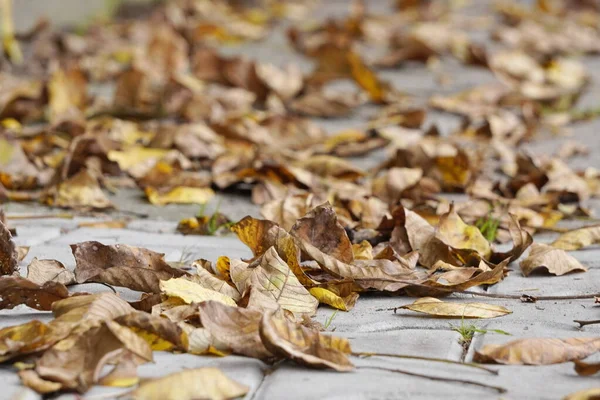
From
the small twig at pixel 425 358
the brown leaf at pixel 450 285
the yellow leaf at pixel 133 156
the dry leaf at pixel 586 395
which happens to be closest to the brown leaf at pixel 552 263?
the brown leaf at pixel 450 285

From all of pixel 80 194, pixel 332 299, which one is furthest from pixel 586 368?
pixel 80 194

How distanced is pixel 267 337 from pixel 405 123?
2.54 m

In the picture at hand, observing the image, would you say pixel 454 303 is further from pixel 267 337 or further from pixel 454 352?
pixel 267 337

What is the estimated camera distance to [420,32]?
5.82 m

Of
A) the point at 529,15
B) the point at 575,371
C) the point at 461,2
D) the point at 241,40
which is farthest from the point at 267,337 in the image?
the point at 461,2

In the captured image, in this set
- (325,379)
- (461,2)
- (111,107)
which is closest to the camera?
(325,379)

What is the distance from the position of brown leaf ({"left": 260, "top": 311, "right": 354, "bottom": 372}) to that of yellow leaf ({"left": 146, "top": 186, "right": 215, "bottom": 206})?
1319 millimetres

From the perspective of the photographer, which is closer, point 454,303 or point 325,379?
point 325,379

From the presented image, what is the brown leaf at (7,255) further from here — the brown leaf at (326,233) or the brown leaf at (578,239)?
the brown leaf at (578,239)

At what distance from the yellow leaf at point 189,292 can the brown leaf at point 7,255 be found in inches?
13.5

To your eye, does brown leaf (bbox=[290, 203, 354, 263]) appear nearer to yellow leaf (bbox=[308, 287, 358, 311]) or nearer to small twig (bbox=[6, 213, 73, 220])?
yellow leaf (bbox=[308, 287, 358, 311])

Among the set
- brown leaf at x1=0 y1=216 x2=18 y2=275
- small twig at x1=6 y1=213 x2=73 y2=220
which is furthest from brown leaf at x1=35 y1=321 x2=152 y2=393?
small twig at x1=6 y1=213 x2=73 y2=220

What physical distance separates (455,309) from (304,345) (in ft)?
1.25

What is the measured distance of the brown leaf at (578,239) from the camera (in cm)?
222
